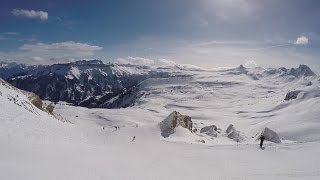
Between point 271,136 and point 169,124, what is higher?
point 169,124

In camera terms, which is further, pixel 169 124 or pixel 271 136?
pixel 271 136

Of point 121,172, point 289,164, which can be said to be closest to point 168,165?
point 121,172

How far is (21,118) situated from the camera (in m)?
27.5

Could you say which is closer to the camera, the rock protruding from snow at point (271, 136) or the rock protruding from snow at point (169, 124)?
the rock protruding from snow at point (169, 124)

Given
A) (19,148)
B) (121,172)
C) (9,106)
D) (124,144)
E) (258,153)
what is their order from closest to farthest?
(121,172), (19,148), (258,153), (9,106), (124,144)

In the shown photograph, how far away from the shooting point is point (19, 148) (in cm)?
1977

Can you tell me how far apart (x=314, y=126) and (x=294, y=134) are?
5.07 meters

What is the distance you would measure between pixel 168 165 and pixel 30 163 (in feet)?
27.4

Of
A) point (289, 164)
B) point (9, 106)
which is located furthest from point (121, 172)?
point (9, 106)

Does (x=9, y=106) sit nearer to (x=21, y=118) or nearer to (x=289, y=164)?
(x=21, y=118)

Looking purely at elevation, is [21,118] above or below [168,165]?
above

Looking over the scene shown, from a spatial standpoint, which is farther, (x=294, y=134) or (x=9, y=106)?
(x=294, y=134)

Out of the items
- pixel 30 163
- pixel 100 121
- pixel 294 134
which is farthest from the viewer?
pixel 100 121

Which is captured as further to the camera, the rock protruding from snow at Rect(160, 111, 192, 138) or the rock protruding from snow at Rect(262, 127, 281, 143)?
the rock protruding from snow at Rect(262, 127, 281, 143)
